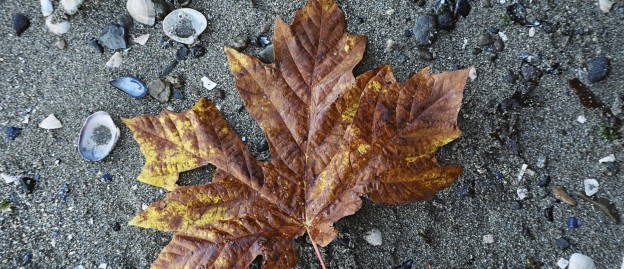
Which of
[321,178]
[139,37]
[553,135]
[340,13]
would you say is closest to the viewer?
[321,178]

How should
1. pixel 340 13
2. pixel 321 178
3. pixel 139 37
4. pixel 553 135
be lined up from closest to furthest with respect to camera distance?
1. pixel 321 178
2. pixel 340 13
3. pixel 553 135
4. pixel 139 37

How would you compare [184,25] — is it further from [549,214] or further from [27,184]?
[549,214]

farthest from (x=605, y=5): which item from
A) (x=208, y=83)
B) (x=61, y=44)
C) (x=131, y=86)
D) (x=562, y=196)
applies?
(x=61, y=44)

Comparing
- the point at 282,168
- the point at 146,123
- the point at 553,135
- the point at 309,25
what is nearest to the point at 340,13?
the point at 309,25

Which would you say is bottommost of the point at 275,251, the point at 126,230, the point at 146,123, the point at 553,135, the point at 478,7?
the point at 126,230

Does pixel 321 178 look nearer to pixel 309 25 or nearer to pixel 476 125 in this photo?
pixel 309 25

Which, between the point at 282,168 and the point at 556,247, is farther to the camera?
the point at 556,247

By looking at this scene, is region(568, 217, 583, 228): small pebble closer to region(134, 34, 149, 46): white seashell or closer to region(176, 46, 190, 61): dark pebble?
region(176, 46, 190, 61): dark pebble
